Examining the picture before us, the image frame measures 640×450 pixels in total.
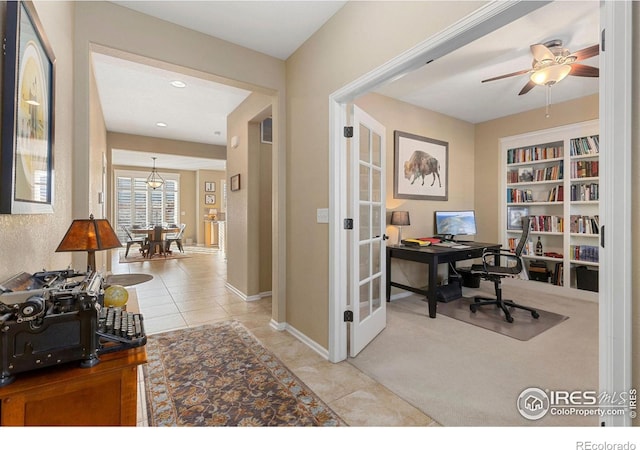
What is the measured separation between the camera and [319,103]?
239cm

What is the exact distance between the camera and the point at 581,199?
3.92 m

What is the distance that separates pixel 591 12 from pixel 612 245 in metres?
2.29

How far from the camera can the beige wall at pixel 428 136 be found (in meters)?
3.81

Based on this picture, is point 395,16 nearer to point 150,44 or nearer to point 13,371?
point 150,44

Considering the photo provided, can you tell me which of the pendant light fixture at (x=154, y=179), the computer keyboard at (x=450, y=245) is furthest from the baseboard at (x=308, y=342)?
the pendant light fixture at (x=154, y=179)

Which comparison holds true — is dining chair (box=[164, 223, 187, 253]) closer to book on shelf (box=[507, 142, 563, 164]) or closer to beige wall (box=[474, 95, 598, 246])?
beige wall (box=[474, 95, 598, 246])

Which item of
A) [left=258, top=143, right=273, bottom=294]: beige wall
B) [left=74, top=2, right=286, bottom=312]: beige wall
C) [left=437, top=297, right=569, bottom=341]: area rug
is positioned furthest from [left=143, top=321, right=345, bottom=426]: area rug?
[left=437, top=297, right=569, bottom=341]: area rug

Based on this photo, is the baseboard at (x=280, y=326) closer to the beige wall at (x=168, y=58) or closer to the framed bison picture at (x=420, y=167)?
the beige wall at (x=168, y=58)

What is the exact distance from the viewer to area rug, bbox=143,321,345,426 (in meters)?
1.57

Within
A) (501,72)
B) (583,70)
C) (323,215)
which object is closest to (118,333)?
(323,215)

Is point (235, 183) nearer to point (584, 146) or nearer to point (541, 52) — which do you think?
point (541, 52)

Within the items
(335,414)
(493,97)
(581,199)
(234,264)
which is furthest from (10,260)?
(581,199)

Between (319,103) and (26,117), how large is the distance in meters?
1.84

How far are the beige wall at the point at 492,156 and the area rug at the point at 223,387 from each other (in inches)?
166
